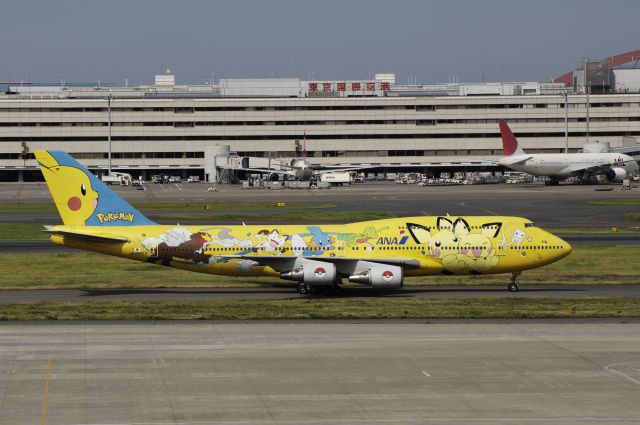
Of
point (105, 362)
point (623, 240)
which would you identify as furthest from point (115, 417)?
point (623, 240)

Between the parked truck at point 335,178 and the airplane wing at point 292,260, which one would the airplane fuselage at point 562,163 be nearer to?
the parked truck at point 335,178

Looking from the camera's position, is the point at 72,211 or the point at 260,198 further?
the point at 260,198

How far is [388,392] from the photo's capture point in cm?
3503

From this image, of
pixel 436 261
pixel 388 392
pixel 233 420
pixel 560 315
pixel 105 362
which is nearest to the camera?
pixel 233 420

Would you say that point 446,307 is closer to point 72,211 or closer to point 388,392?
point 388,392

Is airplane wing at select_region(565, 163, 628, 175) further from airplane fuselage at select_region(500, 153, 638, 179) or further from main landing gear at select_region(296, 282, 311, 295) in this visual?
main landing gear at select_region(296, 282, 311, 295)

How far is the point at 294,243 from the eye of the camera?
193 feet

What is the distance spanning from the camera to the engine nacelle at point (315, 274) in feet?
188

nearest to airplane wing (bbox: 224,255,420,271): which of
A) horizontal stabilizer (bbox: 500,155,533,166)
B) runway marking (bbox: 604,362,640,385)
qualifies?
runway marking (bbox: 604,362,640,385)

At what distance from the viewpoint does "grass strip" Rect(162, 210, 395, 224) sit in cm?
10435

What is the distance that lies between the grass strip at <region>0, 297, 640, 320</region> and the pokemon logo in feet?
20.2

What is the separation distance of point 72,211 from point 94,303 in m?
7.01

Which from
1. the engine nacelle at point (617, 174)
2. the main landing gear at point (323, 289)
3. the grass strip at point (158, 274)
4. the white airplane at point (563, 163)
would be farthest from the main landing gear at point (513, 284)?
the engine nacelle at point (617, 174)

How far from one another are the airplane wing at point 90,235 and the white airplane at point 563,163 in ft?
390
